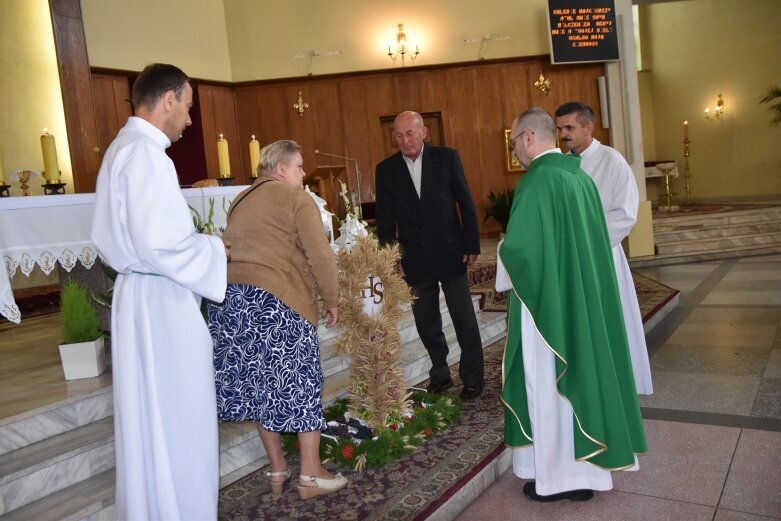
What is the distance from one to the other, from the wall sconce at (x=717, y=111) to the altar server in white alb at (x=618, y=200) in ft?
43.8

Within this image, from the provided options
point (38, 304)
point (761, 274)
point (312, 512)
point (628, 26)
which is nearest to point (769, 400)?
point (312, 512)

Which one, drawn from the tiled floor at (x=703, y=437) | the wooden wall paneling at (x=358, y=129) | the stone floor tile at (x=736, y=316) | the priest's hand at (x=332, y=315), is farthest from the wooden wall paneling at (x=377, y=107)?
the priest's hand at (x=332, y=315)

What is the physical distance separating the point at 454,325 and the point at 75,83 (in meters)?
5.22

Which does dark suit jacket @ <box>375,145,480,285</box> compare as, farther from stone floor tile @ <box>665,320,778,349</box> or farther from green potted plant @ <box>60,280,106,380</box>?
stone floor tile @ <box>665,320,778,349</box>

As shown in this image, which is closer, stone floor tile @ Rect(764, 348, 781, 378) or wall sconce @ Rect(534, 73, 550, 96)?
stone floor tile @ Rect(764, 348, 781, 378)

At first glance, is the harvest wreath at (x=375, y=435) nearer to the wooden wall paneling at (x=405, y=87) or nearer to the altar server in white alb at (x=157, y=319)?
the altar server in white alb at (x=157, y=319)

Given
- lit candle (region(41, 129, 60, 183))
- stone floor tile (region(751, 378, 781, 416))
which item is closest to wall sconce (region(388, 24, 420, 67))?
lit candle (region(41, 129, 60, 183))

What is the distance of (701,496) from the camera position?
9.09 feet

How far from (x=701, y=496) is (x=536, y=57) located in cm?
879

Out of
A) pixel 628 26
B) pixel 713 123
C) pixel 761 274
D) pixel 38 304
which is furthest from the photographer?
pixel 713 123

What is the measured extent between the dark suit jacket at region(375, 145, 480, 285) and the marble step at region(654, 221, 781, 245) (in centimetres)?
734

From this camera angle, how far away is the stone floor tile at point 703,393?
3.82 metres

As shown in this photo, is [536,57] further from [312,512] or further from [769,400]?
[312,512]

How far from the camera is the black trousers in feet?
13.1
